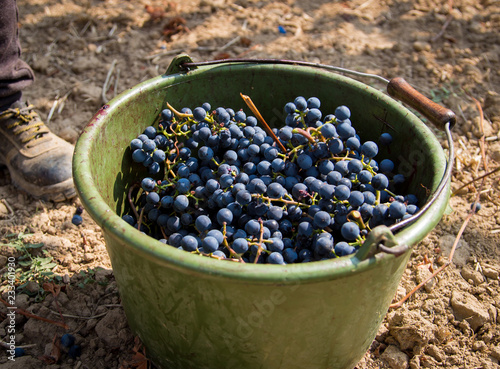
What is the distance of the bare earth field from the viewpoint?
70.3 inches

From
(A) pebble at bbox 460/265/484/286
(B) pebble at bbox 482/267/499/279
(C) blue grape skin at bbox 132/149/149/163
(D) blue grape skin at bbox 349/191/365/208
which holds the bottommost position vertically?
(A) pebble at bbox 460/265/484/286

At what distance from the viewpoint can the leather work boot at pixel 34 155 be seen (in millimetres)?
2324

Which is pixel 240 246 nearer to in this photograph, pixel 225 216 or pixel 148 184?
pixel 225 216

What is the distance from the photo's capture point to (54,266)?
2.01 meters

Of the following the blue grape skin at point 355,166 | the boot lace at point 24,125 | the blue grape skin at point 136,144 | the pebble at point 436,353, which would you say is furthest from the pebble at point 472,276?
the boot lace at point 24,125

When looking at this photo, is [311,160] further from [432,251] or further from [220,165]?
[432,251]

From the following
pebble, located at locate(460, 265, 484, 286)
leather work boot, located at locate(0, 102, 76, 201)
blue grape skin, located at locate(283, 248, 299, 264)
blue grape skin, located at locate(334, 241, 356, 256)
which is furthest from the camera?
leather work boot, located at locate(0, 102, 76, 201)

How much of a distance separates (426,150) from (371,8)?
2813 millimetres

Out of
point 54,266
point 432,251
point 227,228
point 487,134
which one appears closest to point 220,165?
point 227,228

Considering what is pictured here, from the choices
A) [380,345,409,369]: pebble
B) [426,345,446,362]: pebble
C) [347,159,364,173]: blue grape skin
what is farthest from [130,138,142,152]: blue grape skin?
[426,345,446,362]: pebble

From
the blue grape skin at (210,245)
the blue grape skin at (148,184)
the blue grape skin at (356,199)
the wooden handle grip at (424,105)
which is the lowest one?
the blue grape skin at (148,184)

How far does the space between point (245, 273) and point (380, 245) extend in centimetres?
32

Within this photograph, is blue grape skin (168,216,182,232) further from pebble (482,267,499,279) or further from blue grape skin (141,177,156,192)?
pebble (482,267,499,279)

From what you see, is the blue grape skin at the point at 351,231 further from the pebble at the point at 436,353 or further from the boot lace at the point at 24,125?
the boot lace at the point at 24,125
